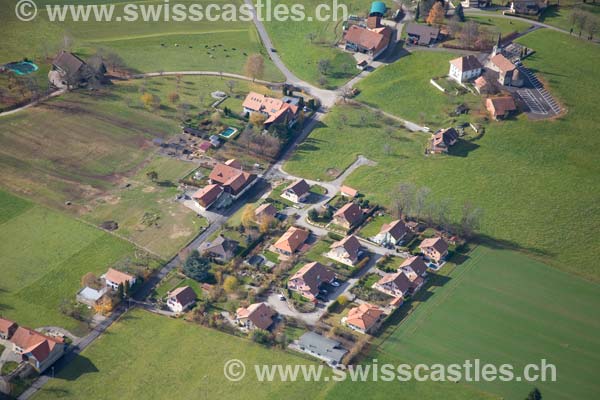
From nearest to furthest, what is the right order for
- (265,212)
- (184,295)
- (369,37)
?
(184,295)
(265,212)
(369,37)

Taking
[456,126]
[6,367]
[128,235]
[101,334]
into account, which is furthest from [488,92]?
[6,367]

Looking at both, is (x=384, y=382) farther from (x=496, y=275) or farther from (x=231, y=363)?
(x=496, y=275)

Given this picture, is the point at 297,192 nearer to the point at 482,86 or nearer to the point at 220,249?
the point at 220,249

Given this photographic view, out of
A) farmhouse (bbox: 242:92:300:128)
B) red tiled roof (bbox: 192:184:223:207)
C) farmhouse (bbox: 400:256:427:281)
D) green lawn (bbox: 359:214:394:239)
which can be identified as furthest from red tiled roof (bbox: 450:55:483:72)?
red tiled roof (bbox: 192:184:223:207)

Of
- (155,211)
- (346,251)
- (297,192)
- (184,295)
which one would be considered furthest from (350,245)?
(155,211)

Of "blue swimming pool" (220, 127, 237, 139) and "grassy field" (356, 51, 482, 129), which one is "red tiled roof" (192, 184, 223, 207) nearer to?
"blue swimming pool" (220, 127, 237, 139)

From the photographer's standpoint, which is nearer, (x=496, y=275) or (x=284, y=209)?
(x=496, y=275)

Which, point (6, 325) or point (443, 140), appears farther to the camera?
point (443, 140)
